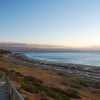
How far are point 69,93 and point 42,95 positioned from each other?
17.1 feet

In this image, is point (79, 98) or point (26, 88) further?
point (79, 98)

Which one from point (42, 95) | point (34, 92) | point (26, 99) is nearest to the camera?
point (26, 99)

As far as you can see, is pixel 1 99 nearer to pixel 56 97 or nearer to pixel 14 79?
pixel 56 97

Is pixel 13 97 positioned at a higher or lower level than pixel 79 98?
higher

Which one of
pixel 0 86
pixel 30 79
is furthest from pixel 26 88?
pixel 30 79

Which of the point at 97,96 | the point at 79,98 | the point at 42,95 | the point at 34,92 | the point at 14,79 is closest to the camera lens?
the point at 42,95

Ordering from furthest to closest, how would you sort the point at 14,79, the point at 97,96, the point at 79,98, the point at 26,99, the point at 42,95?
the point at 97,96 < the point at 14,79 < the point at 79,98 < the point at 42,95 < the point at 26,99

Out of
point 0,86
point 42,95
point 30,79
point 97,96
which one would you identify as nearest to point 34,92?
point 42,95

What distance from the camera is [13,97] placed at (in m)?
8.48

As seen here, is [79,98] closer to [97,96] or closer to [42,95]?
[97,96]

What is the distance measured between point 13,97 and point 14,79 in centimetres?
839

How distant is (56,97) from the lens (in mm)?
12641

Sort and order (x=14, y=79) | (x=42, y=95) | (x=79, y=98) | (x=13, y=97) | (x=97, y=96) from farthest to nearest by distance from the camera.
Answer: (x=97, y=96) < (x=14, y=79) < (x=79, y=98) < (x=42, y=95) < (x=13, y=97)

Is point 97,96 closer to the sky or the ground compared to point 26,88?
closer to the ground
